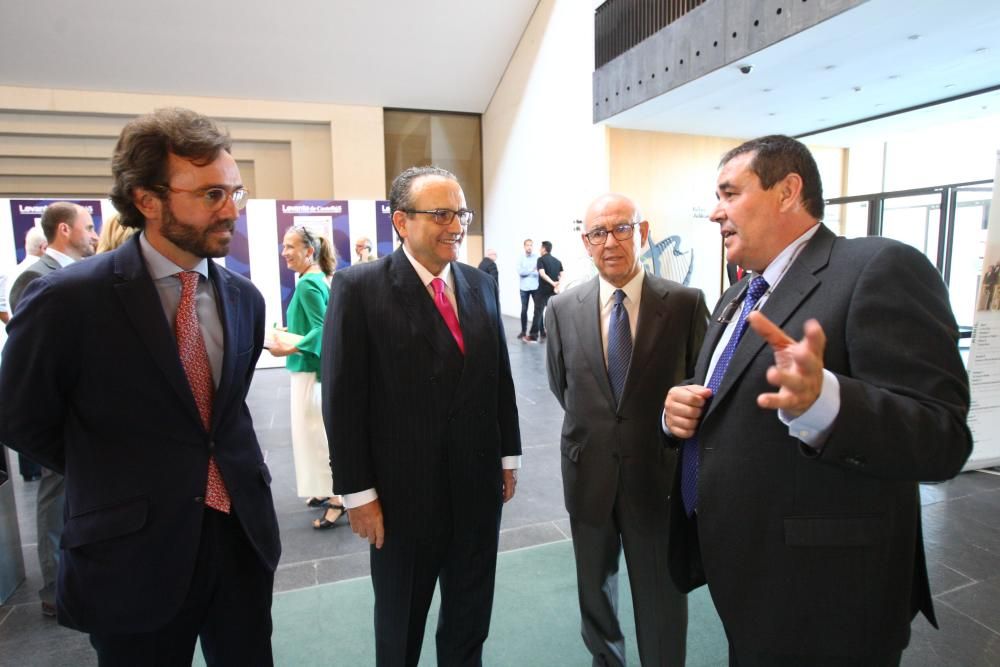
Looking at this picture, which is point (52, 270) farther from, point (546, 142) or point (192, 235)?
point (546, 142)

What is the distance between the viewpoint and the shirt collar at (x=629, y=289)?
1.93m

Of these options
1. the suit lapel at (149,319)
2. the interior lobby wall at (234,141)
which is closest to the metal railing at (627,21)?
the interior lobby wall at (234,141)

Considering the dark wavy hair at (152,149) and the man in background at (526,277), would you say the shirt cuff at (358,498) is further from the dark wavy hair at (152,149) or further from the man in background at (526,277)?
the man in background at (526,277)

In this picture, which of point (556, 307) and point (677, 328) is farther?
point (556, 307)

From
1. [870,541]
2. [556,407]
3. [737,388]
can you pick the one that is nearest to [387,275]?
[737,388]

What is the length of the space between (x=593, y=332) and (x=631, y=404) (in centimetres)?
28

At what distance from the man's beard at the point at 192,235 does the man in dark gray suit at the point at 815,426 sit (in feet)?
3.91

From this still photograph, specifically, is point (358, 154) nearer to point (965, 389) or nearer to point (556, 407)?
point (556, 407)

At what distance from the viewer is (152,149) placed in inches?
50.1

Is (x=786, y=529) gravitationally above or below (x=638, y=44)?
below

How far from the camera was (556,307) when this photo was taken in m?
2.11

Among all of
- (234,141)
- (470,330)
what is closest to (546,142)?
(234,141)

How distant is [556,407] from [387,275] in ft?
14.4

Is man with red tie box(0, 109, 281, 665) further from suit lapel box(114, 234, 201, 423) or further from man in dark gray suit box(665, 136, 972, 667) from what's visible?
man in dark gray suit box(665, 136, 972, 667)
